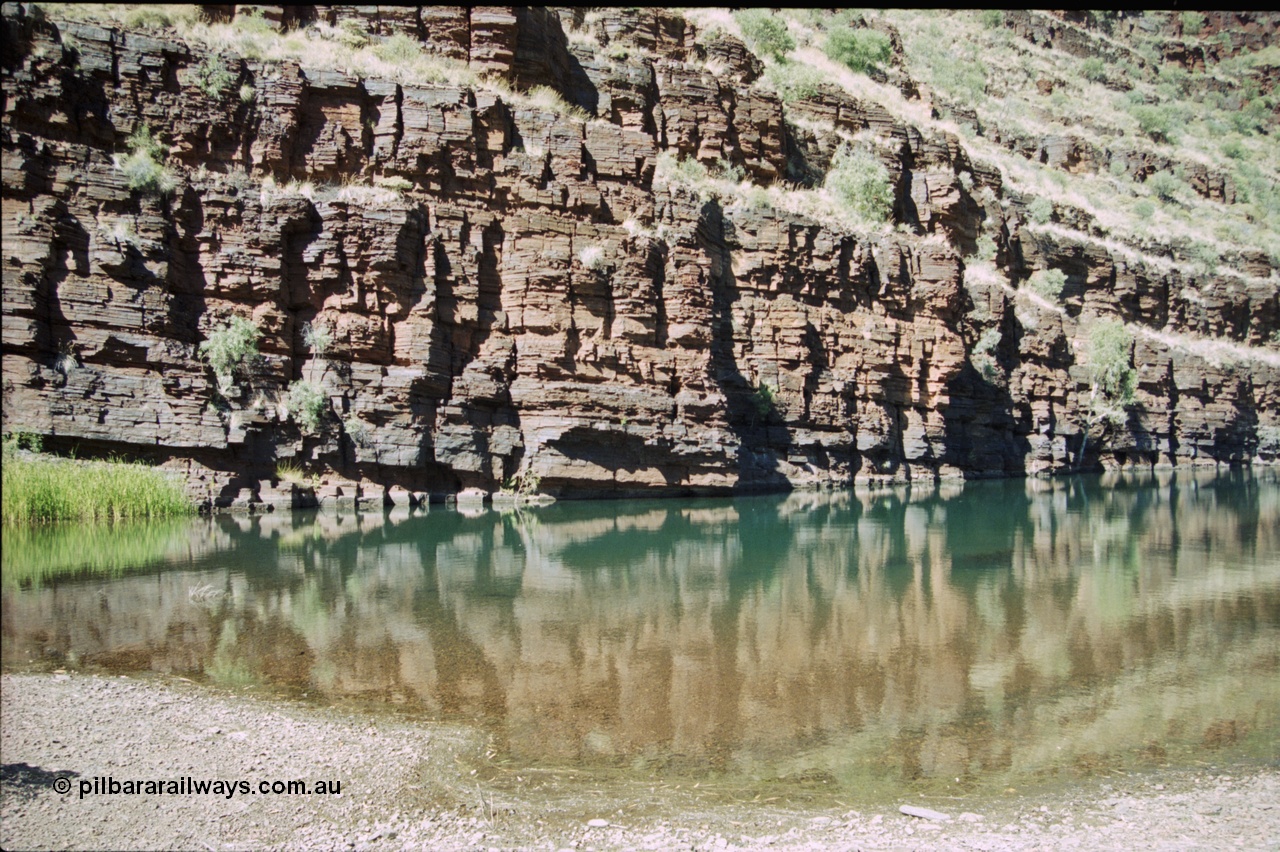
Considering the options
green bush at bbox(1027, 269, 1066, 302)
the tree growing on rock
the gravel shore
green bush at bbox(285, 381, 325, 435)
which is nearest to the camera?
the gravel shore

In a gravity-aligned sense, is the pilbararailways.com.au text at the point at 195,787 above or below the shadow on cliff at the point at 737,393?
below

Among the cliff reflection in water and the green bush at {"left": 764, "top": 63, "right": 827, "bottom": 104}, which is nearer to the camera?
the cliff reflection in water

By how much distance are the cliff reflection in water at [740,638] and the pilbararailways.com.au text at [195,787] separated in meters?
1.65

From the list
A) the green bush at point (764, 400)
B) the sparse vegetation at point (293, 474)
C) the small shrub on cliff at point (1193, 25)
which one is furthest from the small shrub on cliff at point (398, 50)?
the small shrub on cliff at point (1193, 25)

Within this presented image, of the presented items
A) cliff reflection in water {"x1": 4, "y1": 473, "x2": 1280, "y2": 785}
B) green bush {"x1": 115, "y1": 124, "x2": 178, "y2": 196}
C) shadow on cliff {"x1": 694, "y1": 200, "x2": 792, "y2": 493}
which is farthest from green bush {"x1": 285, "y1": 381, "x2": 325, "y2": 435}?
shadow on cliff {"x1": 694, "y1": 200, "x2": 792, "y2": 493}

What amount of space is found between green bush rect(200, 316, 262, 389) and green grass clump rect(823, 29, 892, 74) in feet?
151

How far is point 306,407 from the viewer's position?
89.8ft

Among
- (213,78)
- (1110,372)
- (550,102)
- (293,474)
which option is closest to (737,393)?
(550,102)

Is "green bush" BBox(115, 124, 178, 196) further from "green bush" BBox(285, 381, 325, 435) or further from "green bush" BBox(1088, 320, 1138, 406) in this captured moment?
"green bush" BBox(1088, 320, 1138, 406)

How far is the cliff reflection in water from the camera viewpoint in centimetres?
828

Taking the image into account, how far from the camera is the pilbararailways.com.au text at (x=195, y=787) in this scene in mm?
6652

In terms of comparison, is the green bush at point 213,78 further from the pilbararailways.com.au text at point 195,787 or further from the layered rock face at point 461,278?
the pilbararailways.com.au text at point 195,787

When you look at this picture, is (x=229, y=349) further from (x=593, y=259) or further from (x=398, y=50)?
(x=398, y=50)

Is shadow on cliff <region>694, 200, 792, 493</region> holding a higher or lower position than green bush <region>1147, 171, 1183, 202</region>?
lower
